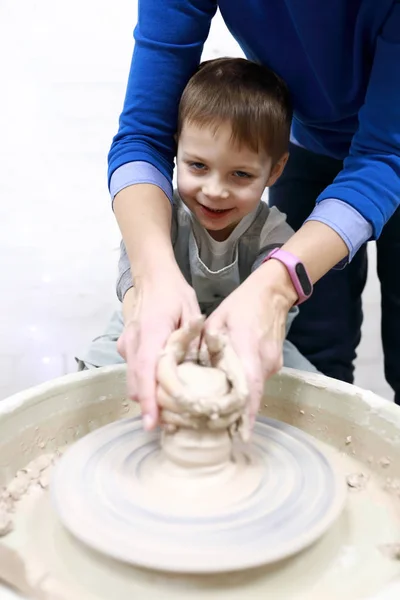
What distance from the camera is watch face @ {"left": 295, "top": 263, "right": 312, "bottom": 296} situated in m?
1.12

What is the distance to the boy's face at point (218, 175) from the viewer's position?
4.72ft

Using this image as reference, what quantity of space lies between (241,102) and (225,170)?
0.16 meters

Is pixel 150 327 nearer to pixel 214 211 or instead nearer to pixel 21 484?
pixel 21 484

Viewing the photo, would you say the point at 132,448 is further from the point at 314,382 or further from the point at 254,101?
the point at 254,101

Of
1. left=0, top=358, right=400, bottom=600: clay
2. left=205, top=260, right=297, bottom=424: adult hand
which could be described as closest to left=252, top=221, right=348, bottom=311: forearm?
left=205, top=260, right=297, bottom=424: adult hand

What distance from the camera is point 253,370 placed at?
94 centimetres

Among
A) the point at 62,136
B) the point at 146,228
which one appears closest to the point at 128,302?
the point at 146,228

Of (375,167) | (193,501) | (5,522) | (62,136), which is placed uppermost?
(375,167)

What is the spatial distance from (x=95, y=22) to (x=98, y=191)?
877mm

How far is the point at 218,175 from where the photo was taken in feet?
4.78

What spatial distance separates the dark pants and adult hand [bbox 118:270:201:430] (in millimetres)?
753

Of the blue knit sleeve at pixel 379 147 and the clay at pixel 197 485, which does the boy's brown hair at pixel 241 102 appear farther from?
the clay at pixel 197 485

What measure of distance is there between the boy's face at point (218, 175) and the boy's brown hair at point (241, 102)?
2cm

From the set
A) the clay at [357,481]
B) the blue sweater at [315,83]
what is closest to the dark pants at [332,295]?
the blue sweater at [315,83]
